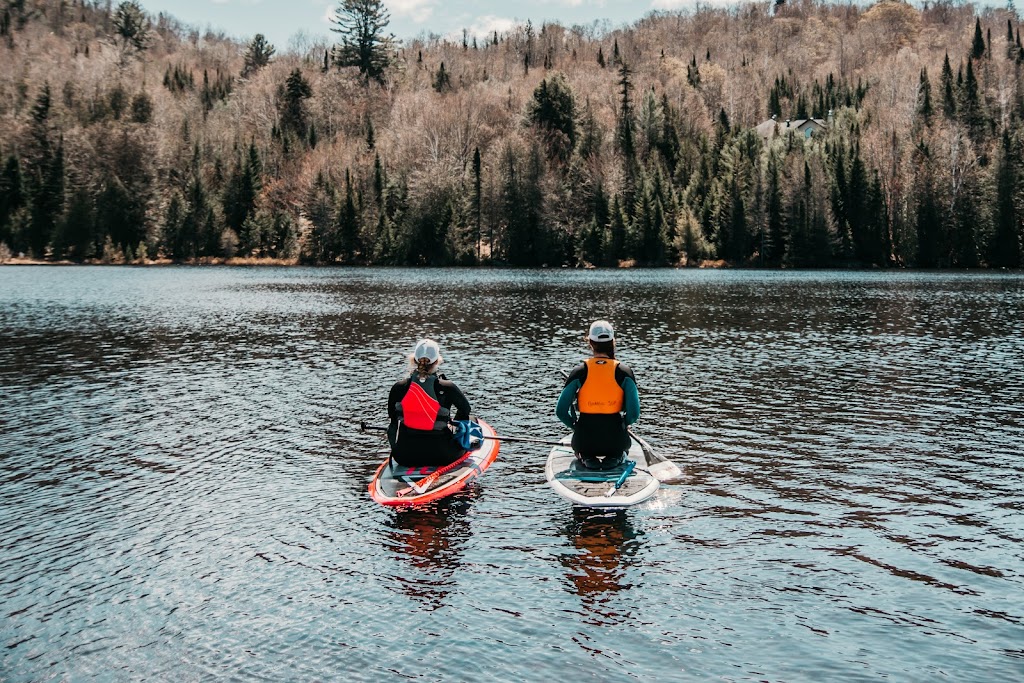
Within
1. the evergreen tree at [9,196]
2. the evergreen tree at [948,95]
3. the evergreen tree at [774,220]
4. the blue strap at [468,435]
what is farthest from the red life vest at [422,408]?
the evergreen tree at [948,95]

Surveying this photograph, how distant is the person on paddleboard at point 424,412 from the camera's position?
14812mm

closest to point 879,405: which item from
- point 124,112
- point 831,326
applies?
point 831,326

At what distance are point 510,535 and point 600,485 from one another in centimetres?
188

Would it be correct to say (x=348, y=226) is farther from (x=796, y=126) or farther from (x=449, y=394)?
(x=449, y=394)

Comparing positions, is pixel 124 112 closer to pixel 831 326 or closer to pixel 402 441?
pixel 831 326

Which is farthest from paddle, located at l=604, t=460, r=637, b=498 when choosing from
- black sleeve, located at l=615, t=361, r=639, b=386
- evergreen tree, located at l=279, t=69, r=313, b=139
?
evergreen tree, located at l=279, t=69, r=313, b=139

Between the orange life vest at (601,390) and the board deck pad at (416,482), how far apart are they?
259cm

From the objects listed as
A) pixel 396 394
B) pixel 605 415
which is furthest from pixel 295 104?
pixel 605 415

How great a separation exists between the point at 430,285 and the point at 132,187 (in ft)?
252

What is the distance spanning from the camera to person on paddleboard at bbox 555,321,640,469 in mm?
14594

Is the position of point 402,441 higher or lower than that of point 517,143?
lower

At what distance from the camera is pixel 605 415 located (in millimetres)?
14891

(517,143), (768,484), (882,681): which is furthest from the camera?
(517,143)

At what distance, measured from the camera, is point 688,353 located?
37.9 meters
